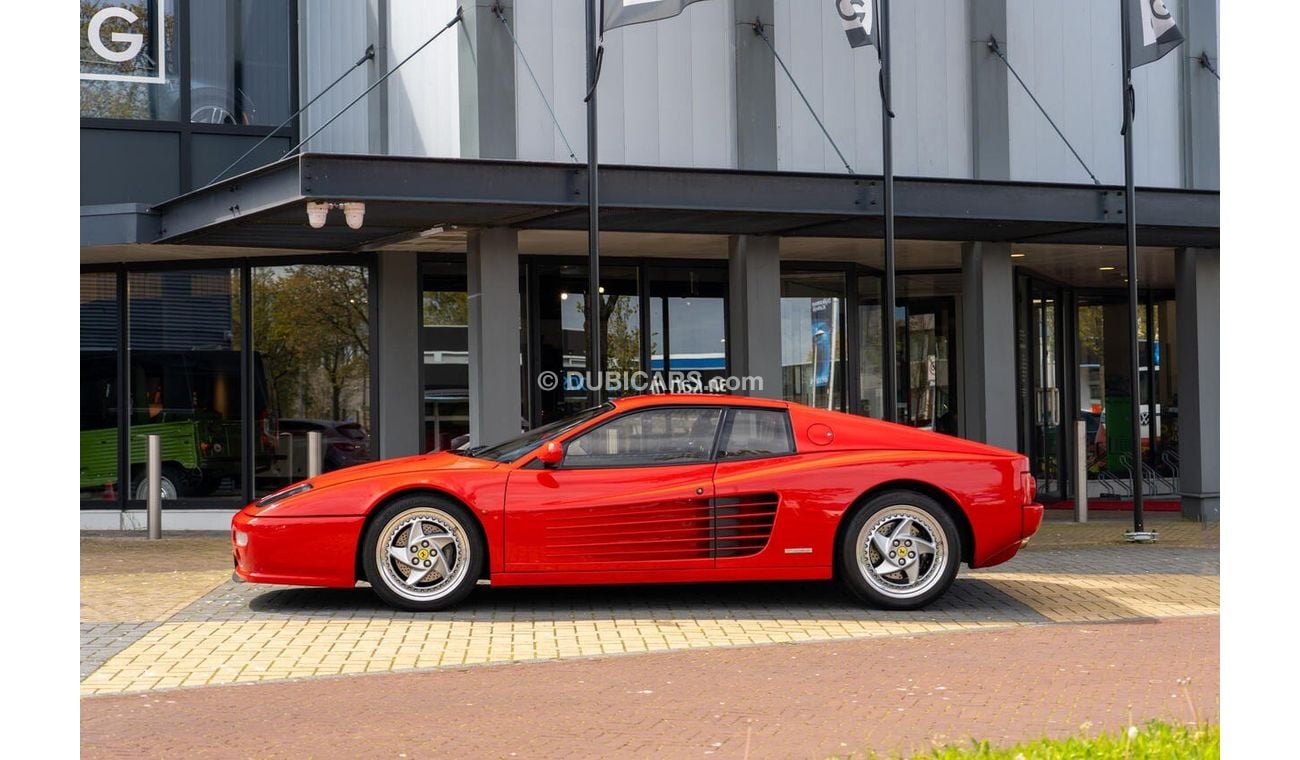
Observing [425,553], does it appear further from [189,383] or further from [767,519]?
[189,383]

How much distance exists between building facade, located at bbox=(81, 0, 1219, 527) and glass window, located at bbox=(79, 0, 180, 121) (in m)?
0.03

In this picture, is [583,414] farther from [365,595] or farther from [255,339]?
[255,339]

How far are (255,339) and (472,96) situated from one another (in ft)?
13.6

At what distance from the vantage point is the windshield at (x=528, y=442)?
892cm

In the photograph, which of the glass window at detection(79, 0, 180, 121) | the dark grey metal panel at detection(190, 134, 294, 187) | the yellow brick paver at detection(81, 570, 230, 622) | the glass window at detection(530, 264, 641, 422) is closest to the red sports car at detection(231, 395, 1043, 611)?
the yellow brick paver at detection(81, 570, 230, 622)

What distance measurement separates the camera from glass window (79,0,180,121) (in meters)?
15.5

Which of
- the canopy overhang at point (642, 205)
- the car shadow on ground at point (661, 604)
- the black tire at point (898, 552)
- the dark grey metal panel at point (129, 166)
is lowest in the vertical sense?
the car shadow on ground at point (661, 604)

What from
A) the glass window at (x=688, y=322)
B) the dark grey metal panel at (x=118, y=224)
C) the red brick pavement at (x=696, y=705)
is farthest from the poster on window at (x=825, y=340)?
the red brick pavement at (x=696, y=705)

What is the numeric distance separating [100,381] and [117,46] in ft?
12.1

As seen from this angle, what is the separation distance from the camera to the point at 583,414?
9297 millimetres

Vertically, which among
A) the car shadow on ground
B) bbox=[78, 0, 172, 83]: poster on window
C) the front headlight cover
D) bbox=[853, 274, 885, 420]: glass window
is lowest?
the car shadow on ground

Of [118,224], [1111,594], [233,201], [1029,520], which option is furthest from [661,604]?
[118,224]

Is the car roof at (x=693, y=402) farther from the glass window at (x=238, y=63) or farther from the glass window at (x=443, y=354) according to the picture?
the glass window at (x=238, y=63)

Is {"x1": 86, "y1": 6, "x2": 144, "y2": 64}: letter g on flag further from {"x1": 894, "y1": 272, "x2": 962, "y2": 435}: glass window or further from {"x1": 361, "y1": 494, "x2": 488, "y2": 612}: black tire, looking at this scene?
{"x1": 894, "y1": 272, "x2": 962, "y2": 435}: glass window
